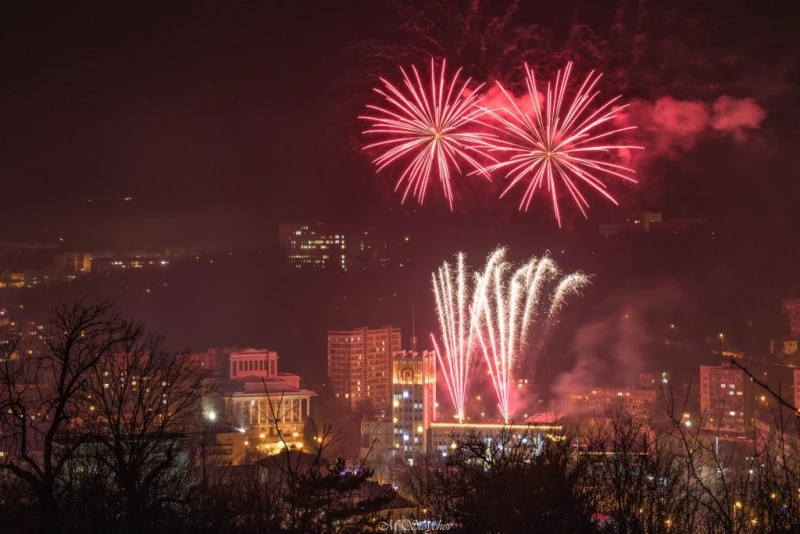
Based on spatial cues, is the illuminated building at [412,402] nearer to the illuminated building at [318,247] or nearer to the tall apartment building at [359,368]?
the tall apartment building at [359,368]

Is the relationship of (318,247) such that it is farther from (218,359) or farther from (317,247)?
(218,359)

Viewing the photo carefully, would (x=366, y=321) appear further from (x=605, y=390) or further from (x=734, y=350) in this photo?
(x=734, y=350)

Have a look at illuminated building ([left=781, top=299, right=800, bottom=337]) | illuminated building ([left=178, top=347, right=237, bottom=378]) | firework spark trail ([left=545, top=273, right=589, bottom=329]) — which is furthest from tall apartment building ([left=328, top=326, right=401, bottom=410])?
illuminated building ([left=781, top=299, right=800, bottom=337])

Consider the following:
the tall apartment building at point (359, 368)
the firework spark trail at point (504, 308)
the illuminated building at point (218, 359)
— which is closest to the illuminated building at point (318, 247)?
the tall apartment building at point (359, 368)

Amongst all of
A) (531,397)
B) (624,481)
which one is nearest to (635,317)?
(531,397)

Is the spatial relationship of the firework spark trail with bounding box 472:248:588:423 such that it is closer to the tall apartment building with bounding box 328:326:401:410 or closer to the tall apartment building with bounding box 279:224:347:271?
the tall apartment building with bounding box 328:326:401:410

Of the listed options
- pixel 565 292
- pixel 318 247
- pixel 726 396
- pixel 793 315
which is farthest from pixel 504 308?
pixel 318 247
